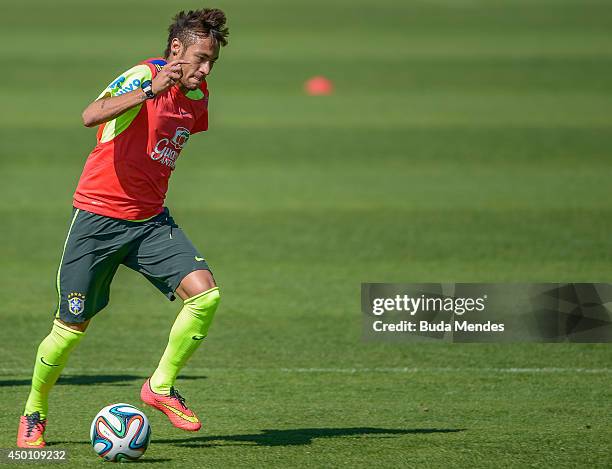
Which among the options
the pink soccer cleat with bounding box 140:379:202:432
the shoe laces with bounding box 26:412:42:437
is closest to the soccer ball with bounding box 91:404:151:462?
the pink soccer cleat with bounding box 140:379:202:432

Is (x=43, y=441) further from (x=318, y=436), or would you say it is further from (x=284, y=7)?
(x=284, y=7)

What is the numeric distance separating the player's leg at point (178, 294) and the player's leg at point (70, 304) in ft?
0.75

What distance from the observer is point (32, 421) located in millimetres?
6523

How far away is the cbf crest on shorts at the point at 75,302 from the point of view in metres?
6.47

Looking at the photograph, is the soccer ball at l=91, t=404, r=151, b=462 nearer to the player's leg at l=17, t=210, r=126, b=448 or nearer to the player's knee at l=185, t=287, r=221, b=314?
the player's leg at l=17, t=210, r=126, b=448

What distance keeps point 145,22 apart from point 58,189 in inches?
789

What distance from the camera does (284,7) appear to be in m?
40.4

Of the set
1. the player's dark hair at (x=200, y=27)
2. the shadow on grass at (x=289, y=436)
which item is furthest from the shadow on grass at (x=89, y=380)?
the player's dark hair at (x=200, y=27)

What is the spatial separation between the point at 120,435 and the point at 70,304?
76cm

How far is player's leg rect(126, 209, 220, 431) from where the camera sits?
6.54m

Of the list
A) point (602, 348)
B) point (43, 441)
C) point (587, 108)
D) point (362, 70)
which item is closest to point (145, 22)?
point (362, 70)

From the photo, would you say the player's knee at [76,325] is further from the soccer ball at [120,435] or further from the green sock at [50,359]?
the soccer ball at [120,435]

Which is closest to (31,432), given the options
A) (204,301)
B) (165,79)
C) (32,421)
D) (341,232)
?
(32,421)

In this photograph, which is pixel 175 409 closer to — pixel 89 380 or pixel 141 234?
pixel 141 234
